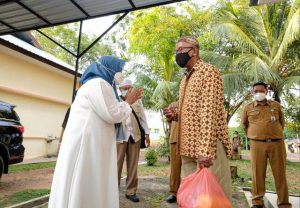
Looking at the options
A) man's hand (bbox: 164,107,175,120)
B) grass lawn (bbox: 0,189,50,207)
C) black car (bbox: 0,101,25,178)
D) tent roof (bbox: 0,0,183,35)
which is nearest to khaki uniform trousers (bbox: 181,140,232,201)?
man's hand (bbox: 164,107,175,120)

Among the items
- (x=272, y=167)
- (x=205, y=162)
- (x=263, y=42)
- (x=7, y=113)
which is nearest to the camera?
(x=205, y=162)

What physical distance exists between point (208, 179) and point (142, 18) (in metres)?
12.2

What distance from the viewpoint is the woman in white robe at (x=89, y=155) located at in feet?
9.14

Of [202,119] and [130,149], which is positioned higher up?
[202,119]

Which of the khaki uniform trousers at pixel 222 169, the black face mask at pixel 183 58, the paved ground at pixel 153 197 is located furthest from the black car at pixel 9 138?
the khaki uniform trousers at pixel 222 169

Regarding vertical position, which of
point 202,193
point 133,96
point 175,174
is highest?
point 133,96

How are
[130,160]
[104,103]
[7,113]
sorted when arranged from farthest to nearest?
[7,113] < [130,160] < [104,103]

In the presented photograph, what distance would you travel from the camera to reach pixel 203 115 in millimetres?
2748

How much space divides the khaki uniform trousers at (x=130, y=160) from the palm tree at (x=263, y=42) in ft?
15.6

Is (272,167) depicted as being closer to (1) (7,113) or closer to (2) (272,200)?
(2) (272,200)

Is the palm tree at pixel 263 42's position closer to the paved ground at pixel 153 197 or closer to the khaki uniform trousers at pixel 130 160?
the paved ground at pixel 153 197

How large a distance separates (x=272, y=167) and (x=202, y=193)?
276 centimetres

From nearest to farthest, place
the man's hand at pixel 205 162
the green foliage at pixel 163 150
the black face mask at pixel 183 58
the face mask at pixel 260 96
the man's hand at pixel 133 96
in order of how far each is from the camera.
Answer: the man's hand at pixel 205 162 < the black face mask at pixel 183 58 < the man's hand at pixel 133 96 < the face mask at pixel 260 96 < the green foliage at pixel 163 150

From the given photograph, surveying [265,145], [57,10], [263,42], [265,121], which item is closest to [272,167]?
[265,145]
